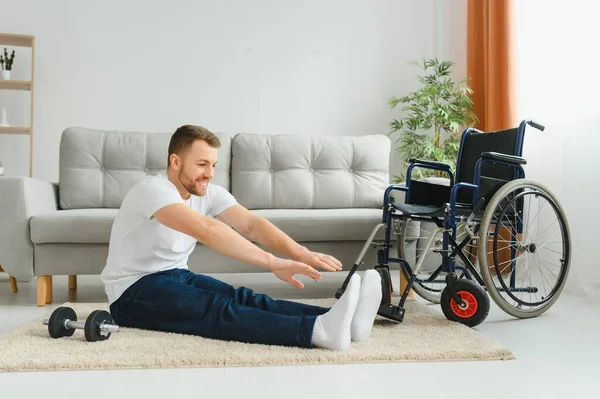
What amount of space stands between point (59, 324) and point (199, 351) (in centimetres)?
50

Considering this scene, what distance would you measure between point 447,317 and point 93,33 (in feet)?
11.0

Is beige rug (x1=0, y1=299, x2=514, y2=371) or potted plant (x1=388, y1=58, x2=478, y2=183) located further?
potted plant (x1=388, y1=58, x2=478, y2=183)

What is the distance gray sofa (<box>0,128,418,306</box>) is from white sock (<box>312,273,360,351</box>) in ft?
3.62

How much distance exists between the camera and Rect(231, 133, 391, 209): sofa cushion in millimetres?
3545

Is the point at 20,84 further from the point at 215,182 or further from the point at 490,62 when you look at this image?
the point at 490,62

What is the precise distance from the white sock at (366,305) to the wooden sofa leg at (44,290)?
1588 millimetres

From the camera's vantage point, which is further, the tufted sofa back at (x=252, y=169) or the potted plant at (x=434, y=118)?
the potted plant at (x=434, y=118)

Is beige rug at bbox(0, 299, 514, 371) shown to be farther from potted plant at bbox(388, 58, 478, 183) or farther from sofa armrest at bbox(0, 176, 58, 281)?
potted plant at bbox(388, 58, 478, 183)

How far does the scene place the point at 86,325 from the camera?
6.63ft

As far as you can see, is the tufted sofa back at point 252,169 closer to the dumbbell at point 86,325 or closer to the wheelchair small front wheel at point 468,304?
the wheelchair small front wheel at point 468,304

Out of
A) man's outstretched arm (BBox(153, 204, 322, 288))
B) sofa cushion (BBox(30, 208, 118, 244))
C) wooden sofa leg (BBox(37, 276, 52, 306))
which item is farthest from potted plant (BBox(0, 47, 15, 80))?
man's outstretched arm (BBox(153, 204, 322, 288))

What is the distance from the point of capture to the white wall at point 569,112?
3354 millimetres

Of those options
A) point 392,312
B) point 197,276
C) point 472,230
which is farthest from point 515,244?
point 197,276

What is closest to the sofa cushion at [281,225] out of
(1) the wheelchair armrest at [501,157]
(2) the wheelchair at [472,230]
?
(2) the wheelchair at [472,230]
